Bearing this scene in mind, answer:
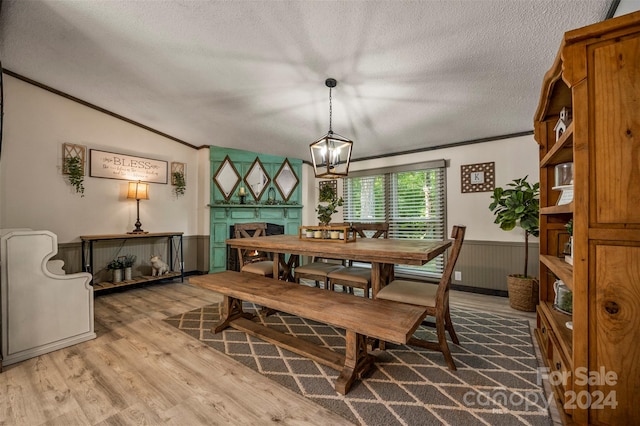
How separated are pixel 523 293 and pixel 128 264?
5.45 meters

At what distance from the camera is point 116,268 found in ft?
12.7

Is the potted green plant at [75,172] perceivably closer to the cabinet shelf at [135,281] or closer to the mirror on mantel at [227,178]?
the cabinet shelf at [135,281]

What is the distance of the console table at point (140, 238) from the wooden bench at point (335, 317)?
2.15 m

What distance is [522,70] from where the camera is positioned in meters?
2.31

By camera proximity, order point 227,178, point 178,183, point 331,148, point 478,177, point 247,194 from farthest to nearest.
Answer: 1. point 247,194
2. point 227,178
3. point 178,183
4. point 478,177
5. point 331,148

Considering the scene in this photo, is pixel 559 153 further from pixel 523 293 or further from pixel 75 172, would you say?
pixel 75 172

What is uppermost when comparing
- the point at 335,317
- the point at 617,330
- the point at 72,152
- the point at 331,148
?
the point at 72,152

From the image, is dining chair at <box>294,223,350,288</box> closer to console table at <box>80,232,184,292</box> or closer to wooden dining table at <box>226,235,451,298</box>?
wooden dining table at <box>226,235,451,298</box>

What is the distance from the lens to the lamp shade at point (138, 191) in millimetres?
3973

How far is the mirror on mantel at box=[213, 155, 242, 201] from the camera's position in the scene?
4.93 m

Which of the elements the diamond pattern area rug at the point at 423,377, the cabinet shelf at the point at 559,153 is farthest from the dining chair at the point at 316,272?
the cabinet shelf at the point at 559,153

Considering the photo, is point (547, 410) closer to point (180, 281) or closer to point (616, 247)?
point (616, 247)

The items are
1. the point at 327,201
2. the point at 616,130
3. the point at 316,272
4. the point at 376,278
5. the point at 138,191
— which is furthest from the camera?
the point at 138,191

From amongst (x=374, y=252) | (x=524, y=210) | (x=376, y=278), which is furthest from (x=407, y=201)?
(x=374, y=252)
